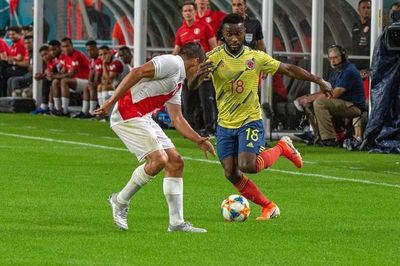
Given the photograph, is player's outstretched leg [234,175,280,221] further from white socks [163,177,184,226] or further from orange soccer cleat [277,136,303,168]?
white socks [163,177,184,226]

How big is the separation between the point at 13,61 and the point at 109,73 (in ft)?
20.5

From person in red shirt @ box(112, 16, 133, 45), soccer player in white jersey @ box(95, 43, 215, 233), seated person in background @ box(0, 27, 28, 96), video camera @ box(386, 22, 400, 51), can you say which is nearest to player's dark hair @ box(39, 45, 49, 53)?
person in red shirt @ box(112, 16, 133, 45)

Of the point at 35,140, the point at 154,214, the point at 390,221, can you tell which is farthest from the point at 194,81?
the point at 35,140

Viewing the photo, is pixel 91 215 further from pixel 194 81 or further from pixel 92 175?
pixel 92 175

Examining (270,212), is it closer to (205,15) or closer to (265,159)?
(265,159)

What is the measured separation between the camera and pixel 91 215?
45.9ft

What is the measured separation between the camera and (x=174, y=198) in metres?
12.8

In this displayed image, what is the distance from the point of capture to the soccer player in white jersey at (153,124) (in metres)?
12.8

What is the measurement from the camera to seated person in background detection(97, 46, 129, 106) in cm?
3180

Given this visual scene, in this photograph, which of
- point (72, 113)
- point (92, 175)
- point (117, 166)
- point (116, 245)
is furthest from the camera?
point (72, 113)

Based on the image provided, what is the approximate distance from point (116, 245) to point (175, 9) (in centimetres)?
2009

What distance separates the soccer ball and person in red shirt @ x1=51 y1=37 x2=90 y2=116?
2052cm

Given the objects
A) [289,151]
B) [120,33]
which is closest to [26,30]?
[120,33]

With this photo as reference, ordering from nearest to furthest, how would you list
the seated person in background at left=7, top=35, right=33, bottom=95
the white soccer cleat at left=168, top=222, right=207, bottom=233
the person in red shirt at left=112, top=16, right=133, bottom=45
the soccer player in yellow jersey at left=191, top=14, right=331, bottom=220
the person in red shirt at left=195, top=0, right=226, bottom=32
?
the white soccer cleat at left=168, top=222, right=207, bottom=233, the soccer player in yellow jersey at left=191, top=14, right=331, bottom=220, the person in red shirt at left=195, top=0, right=226, bottom=32, the person in red shirt at left=112, top=16, right=133, bottom=45, the seated person in background at left=7, top=35, right=33, bottom=95
